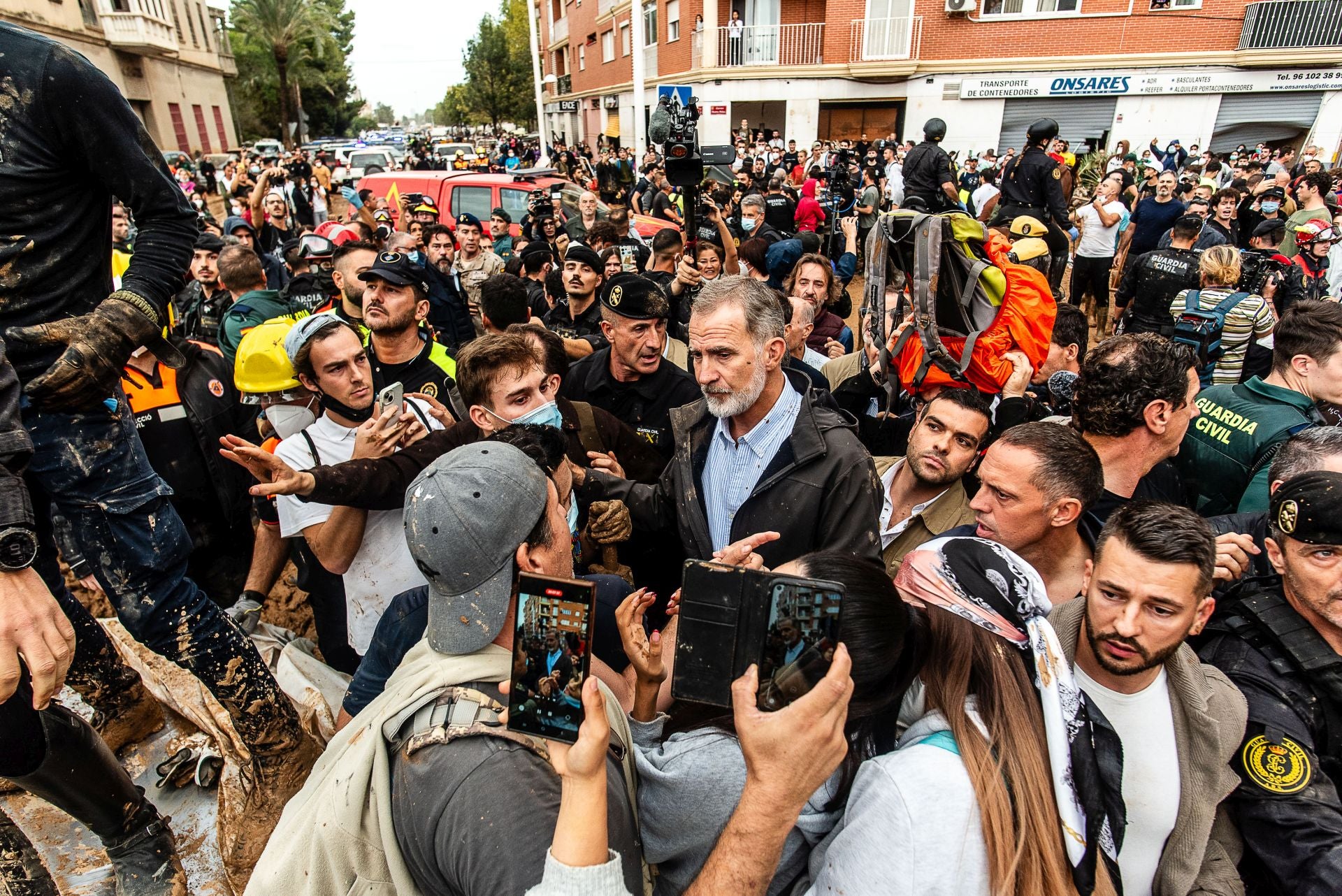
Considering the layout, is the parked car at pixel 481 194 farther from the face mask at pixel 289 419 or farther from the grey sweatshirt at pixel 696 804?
the grey sweatshirt at pixel 696 804

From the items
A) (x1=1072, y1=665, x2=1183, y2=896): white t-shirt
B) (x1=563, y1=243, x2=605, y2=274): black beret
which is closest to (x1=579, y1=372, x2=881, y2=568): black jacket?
(x1=1072, y1=665, x2=1183, y2=896): white t-shirt

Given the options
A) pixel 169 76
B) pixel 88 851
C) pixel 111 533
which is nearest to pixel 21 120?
pixel 111 533

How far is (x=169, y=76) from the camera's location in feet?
103

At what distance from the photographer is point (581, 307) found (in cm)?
521

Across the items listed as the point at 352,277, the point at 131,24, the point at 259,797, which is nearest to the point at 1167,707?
the point at 259,797

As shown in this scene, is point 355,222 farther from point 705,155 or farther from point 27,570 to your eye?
point 27,570

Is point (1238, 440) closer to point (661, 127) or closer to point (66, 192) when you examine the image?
point (66, 192)

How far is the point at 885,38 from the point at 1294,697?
83.2ft

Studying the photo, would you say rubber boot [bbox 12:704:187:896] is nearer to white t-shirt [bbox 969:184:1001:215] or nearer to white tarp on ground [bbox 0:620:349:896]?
white tarp on ground [bbox 0:620:349:896]

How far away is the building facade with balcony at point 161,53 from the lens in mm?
23875

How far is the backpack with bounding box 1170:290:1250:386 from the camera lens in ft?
13.7

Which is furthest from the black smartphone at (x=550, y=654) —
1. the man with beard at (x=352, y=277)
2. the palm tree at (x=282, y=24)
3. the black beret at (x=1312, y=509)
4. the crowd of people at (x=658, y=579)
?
the palm tree at (x=282, y=24)

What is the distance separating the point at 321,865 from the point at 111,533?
1448 millimetres

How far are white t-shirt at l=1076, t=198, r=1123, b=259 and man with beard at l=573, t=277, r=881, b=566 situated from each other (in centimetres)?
749
